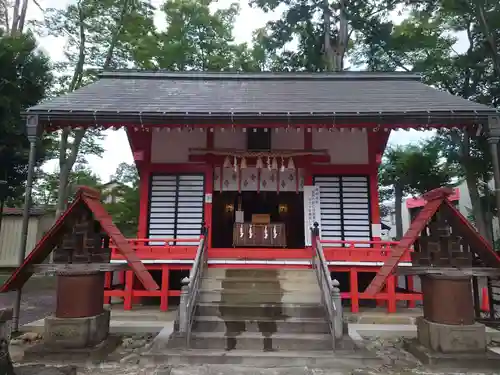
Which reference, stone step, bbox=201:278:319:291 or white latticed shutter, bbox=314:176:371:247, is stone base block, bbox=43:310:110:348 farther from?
white latticed shutter, bbox=314:176:371:247

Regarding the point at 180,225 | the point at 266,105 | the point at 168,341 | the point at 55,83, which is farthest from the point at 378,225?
the point at 55,83

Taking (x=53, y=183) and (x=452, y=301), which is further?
Result: (x=53, y=183)

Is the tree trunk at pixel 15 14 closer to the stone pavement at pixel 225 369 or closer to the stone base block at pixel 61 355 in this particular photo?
the stone base block at pixel 61 355

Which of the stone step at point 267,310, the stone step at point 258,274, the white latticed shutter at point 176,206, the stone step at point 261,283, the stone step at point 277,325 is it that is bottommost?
the stone step at point 277,325

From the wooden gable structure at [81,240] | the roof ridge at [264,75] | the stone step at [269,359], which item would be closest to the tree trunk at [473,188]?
the roof ridge at [264,75]

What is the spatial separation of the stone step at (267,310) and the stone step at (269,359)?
1.17 metres

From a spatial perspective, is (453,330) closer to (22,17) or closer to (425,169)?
(425,169)

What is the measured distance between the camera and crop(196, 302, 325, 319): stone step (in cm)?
682

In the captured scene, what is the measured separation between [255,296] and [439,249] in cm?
368

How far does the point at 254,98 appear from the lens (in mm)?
10633

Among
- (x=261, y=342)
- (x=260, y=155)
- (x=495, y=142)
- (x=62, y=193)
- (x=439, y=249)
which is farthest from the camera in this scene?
(x=62, y=193)

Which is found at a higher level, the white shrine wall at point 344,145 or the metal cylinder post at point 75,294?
the white shrine wall at point 344,145

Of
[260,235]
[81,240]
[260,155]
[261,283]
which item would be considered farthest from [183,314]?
[260,235]

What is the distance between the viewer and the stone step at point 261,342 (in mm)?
5945
